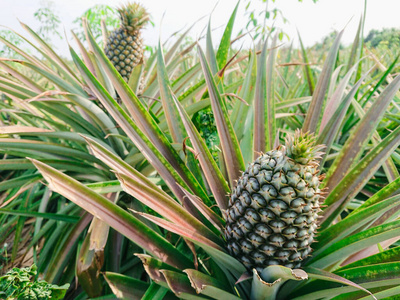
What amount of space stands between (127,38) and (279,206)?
1.40 m

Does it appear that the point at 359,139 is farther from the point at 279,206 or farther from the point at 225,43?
the point at 225,43

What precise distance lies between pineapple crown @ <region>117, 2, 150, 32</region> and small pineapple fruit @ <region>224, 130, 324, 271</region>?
1293 millimetres

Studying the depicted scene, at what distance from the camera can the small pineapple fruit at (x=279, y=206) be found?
71 cm

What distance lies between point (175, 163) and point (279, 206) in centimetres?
38

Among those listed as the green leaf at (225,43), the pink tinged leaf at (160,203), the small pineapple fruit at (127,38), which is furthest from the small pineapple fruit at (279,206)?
the small pineapple fruit at (127,38)

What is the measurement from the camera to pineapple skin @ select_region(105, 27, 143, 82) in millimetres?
1718

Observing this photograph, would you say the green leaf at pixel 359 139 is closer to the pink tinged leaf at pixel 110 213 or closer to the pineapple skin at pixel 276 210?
the pineapple skin at pixel 276 210

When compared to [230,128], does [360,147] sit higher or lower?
lower

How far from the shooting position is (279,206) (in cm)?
71

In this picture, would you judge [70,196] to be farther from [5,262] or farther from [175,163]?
[5,262]

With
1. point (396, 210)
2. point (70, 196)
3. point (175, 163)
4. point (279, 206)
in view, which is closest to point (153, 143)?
point (175, 163)

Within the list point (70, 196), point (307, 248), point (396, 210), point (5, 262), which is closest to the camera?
point (70, 196)

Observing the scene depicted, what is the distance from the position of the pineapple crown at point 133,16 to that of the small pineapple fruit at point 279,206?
50.9 inches

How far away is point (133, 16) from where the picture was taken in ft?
5.54
